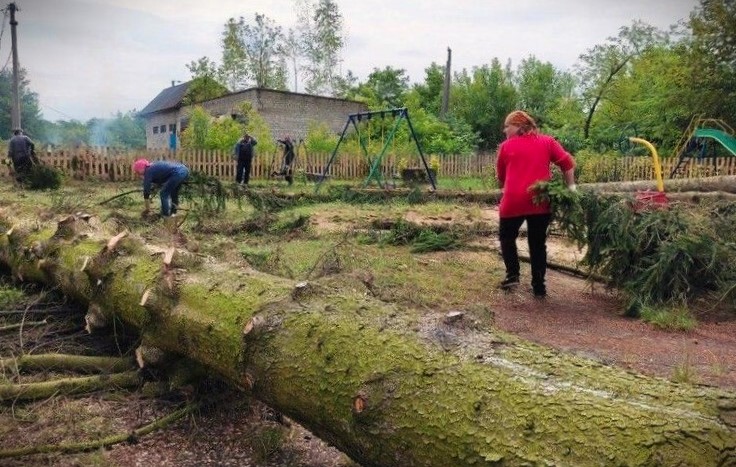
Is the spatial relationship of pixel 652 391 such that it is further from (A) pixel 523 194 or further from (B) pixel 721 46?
(B) pixel 721 46

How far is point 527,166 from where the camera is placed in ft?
17.9

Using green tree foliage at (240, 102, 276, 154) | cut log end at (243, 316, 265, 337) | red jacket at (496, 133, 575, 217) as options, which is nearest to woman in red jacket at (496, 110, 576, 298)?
red jacket at (496, 133, 575, 217)

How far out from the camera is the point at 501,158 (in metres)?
5.62

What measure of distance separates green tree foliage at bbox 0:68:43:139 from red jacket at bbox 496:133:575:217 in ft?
218

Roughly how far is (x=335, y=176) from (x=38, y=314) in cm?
2001

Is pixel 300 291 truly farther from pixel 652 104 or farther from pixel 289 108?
pixel 289 108

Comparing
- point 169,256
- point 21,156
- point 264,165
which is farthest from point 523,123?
point 264,165

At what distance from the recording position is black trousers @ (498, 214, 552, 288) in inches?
218

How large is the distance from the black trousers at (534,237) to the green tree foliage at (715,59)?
21604 mm

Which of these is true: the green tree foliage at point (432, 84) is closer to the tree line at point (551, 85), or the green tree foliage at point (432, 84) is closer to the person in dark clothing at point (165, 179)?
the tree line at point (551, 85)

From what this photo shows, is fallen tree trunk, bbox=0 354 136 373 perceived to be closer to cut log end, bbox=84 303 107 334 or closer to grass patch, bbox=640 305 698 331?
cut log end, bbox=84 303 107 334

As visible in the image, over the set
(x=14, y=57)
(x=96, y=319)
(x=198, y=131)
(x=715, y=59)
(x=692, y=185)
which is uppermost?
(x=14, y=57)

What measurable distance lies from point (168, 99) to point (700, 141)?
37.4m

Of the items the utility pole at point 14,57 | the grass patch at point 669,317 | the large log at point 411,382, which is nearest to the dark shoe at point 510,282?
the grass patch at point 669,317
